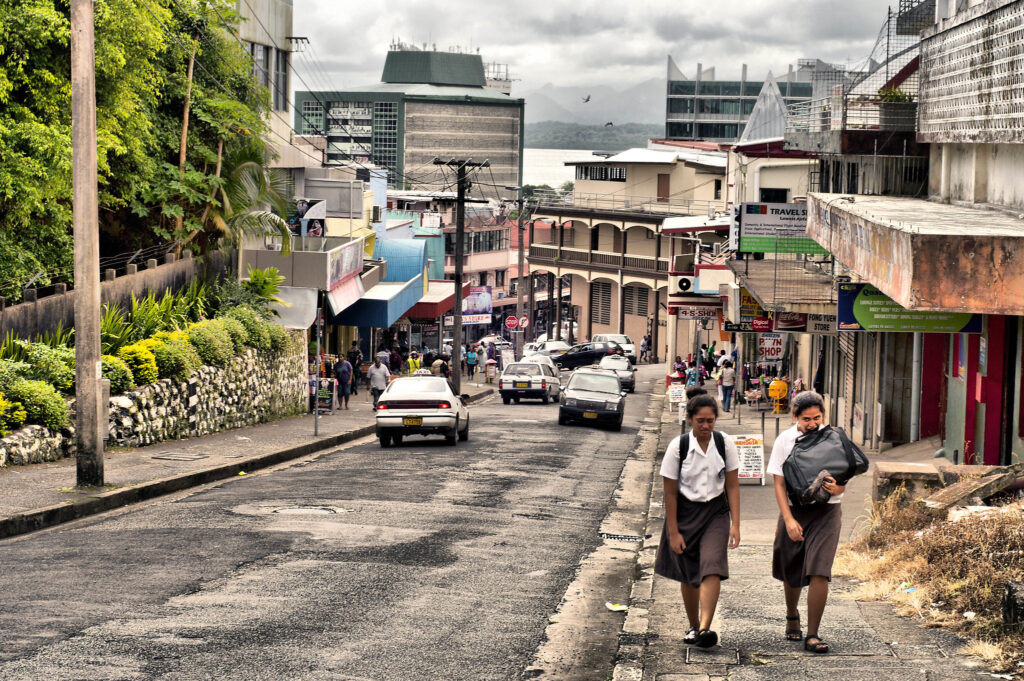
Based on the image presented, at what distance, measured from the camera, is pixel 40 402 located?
1847 centimetres

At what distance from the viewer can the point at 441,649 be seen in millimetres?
8820

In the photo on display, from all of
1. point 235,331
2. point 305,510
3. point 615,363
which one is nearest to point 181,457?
point 305,510

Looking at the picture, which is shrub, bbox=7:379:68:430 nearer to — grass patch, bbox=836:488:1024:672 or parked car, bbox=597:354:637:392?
grass patch, bbox=836:488:1024:672

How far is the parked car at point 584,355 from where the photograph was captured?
7119 centimetres

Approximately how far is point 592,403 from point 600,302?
2349 inches

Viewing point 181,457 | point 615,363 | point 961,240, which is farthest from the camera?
point 615,363

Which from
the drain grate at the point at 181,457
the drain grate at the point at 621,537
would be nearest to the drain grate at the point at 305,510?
the drain grate at the point at 621,537

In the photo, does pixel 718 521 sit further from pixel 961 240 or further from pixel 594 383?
pixel 594 383

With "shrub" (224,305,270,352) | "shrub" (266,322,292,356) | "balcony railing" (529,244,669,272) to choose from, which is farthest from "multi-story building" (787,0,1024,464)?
"balcony railing" (529,244,669,272)

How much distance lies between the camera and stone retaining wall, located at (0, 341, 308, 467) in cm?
1847

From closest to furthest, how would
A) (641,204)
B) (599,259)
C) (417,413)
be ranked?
(417,413)
(641,204)
(599,259)

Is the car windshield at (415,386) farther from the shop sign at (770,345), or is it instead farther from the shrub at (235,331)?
the shop sign at (770,345)

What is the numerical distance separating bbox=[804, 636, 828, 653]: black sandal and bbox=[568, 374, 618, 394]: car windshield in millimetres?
25525

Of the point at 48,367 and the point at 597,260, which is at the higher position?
the point at 597,260
